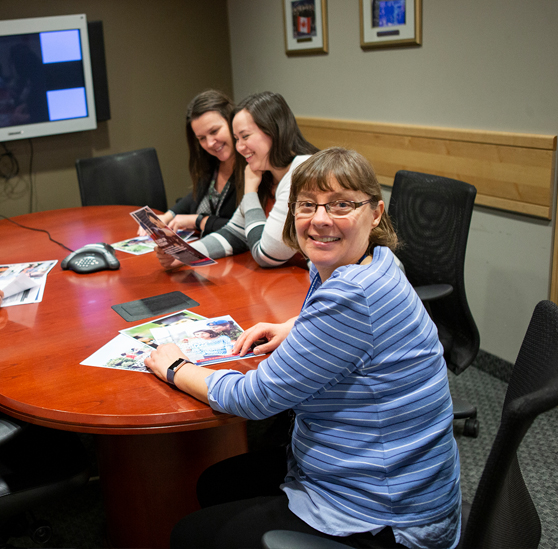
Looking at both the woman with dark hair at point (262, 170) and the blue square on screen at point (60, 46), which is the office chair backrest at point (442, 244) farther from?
the blue square on screen at point (60, 46)

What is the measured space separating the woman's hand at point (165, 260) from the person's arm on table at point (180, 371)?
28.4 inches

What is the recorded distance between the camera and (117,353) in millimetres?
1459

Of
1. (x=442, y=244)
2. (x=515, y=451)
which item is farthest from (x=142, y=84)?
(x=515, y=451)

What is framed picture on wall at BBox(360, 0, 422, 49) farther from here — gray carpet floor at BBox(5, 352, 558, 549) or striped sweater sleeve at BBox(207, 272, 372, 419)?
striped sweater sleeve at BBox(207, 272, 372, 419)

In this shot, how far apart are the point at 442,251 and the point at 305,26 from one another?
234cm

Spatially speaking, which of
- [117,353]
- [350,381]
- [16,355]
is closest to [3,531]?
[16,355]

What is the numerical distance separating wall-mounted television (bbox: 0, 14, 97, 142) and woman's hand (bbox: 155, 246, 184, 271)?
2766 millimetres

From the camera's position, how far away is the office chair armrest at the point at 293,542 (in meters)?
0.91

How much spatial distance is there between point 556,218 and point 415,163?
877mm

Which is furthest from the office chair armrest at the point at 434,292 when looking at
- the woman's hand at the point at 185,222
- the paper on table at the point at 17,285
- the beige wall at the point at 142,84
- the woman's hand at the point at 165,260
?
the beige wall at the point at 142,84

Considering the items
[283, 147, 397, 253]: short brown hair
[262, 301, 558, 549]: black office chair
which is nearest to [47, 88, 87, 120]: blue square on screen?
[283, 147, 397, 253]: short brown hair

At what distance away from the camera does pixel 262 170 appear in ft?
7.27

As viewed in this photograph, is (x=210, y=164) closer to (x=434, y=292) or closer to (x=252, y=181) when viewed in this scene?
(x=252, y=181)

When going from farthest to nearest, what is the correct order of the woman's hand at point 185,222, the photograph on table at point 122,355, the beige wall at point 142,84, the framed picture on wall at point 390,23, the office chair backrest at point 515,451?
the beige wall at point 142,84
the framed picture on wall at point 390,23
the woman's hand at point 185,222
the photograph on table at point 122,355
the office chair backrest at point 515,451
